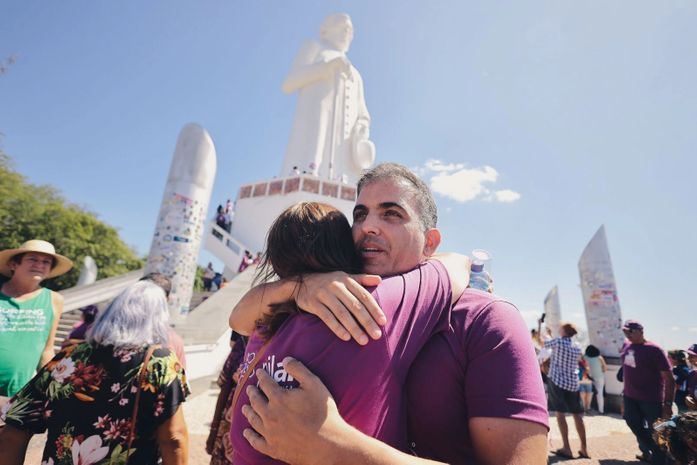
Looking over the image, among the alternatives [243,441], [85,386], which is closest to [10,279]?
[85,386]

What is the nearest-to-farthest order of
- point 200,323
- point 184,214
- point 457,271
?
1. point 457,271
2. point 200,323
3. point 184,214

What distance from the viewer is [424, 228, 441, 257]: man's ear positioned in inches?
64.6

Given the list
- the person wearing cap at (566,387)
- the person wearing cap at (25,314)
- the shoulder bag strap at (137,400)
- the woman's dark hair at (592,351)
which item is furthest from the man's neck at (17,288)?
the woman's dark hair at (592,351)

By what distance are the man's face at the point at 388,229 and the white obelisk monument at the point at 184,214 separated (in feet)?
29.7

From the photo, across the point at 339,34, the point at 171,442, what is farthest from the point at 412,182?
the point at 339,34

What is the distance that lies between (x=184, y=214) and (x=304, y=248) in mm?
9350

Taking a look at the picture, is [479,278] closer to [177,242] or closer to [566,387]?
[566,387]

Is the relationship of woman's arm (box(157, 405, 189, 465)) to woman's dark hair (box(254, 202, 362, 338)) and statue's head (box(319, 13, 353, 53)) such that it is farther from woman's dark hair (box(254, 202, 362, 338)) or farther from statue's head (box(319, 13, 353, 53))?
statue's head (box(319, 13, 353, 53))

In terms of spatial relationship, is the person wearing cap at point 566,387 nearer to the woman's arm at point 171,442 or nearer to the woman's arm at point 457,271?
the woman's arm at point 457,271

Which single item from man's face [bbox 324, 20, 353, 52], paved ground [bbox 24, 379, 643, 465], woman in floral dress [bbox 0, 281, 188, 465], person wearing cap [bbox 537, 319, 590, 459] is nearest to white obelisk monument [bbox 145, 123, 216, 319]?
paved ground [bbox 24, 379, 643, 465]

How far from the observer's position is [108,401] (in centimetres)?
205

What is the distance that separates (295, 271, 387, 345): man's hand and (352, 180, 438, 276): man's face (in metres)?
0.29

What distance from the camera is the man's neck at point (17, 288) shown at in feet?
11.6

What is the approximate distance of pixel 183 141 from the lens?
1024 centimetres
